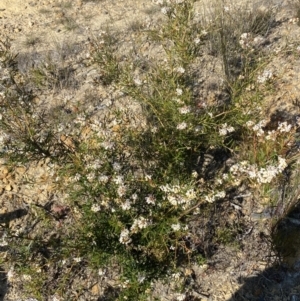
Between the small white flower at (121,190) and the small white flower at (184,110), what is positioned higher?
the small white flower at (184,110)

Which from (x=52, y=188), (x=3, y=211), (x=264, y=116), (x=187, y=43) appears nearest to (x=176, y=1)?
(x=187, y=43)

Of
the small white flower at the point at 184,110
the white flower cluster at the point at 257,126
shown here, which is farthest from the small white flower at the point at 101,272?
the white flower cluster at the point at 257,126

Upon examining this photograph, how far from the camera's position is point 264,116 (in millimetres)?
4383

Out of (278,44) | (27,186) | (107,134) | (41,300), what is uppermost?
(278,44)

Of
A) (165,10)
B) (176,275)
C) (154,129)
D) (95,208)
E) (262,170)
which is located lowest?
(176,275)

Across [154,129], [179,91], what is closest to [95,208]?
[154,129]

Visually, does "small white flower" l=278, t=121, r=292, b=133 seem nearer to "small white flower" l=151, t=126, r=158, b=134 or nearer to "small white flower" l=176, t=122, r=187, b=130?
"small white flower" l=176, t=122, r=187, b=130

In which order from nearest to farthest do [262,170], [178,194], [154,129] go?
[262,170]
[178,194]
[154,129]

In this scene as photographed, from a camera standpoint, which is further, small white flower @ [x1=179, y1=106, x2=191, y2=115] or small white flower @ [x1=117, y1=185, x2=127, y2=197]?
small white flower @ [x1=179, y1=106, x2=191, y2=115]

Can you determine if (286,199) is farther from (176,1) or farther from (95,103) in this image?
(95,103)

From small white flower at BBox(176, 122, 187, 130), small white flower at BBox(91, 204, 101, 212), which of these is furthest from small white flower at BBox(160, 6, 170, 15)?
small white flower at BBox(91, 204, 101, 212)

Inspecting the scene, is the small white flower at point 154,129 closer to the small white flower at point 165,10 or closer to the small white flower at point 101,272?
the small white flower at point 165,10

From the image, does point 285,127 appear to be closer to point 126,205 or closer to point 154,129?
point 154,129

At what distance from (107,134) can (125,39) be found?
3419 millimetres
